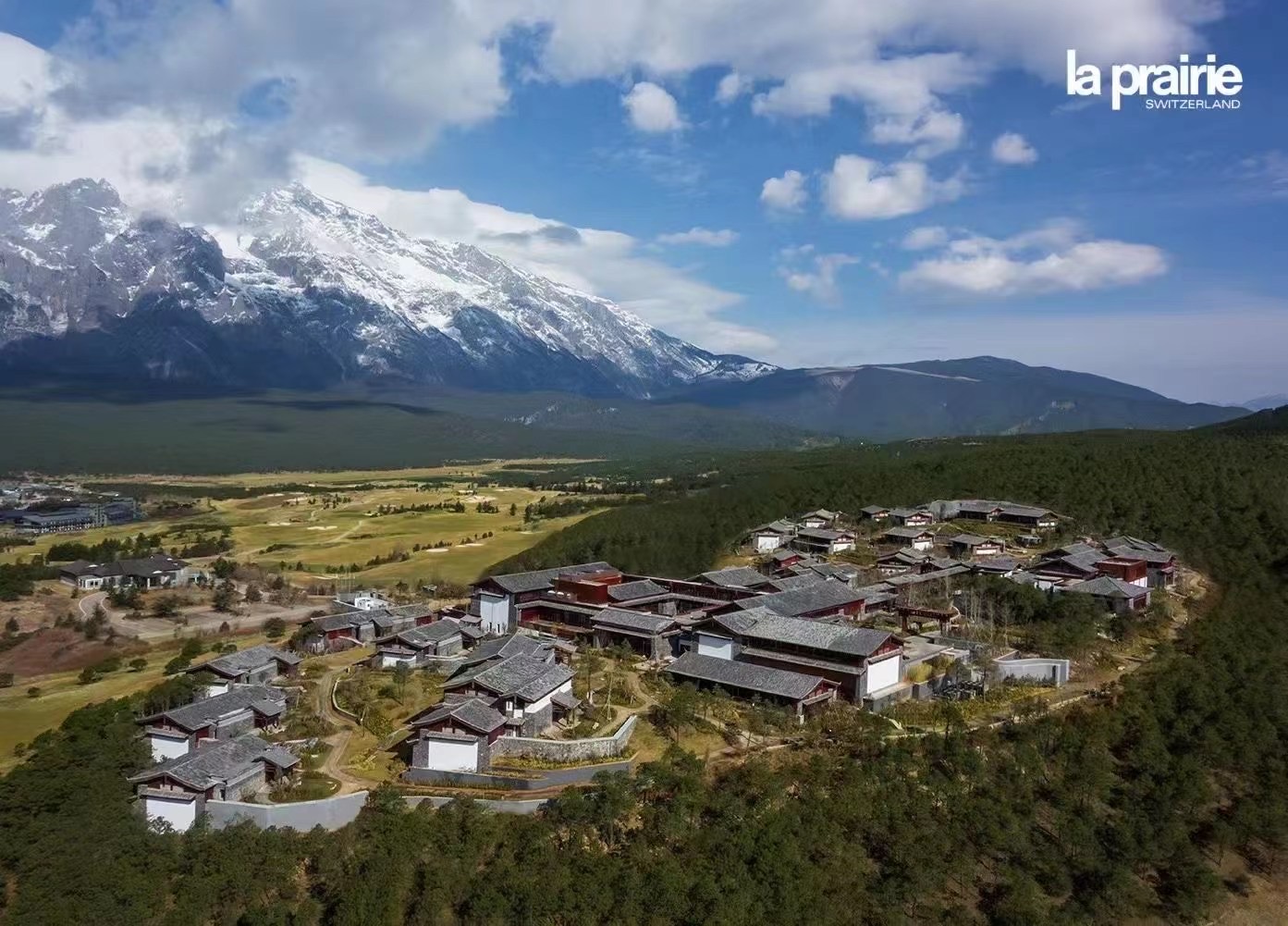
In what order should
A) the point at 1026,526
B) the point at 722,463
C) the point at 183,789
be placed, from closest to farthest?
the point at 183,789 → the point at 1026,526 → the point at 722,463

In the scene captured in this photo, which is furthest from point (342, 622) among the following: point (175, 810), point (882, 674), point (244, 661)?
point (882, 674)

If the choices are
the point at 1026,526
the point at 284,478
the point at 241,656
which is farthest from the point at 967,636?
the point at 284,478

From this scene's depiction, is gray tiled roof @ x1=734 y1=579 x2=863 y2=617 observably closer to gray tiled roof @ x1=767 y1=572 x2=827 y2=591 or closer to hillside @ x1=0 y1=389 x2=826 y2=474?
gray tiled roof @ x1=767 y1=572 x2=827 y2=591

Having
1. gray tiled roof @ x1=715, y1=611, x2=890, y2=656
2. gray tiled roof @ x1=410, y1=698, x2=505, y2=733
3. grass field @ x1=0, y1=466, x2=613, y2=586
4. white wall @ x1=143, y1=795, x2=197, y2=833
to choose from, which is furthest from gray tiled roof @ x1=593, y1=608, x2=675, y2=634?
grass field @ x1=0, y1=466, x2=613, y2=586

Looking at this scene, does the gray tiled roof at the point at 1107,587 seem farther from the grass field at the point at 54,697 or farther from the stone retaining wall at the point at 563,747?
the grass field at the point at 54,697

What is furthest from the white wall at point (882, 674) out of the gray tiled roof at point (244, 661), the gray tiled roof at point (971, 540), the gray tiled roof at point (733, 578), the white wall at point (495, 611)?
the gray tiled roof at point (244, 661)

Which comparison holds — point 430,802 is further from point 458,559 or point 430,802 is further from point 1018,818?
point 458,559
